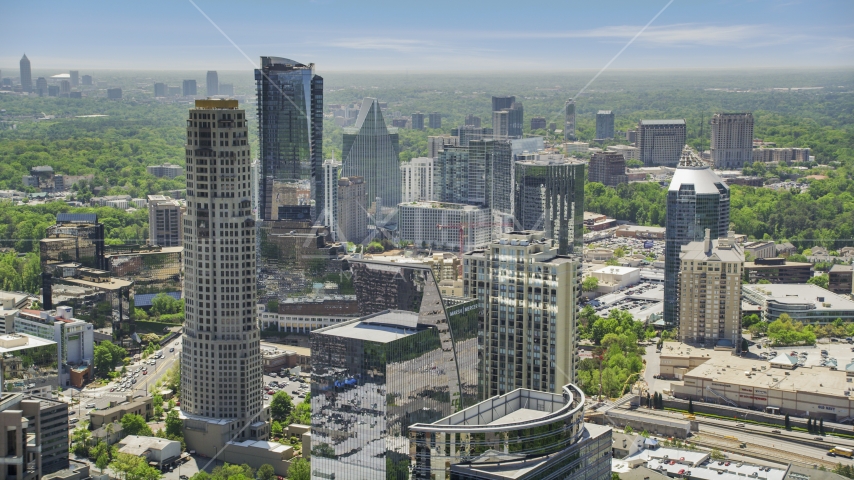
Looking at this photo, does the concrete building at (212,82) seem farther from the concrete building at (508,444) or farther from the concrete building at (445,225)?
the concrete building at (508,444)

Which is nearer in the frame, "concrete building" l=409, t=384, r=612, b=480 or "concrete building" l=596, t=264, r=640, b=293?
"concrete building" l=409, t=384, r=612, b=480

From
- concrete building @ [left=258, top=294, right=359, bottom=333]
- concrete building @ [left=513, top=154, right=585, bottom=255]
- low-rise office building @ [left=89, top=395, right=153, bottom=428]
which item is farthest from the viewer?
concrete building @ [left=513, top=154, right=585, bottom=255]

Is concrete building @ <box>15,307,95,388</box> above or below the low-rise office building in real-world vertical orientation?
above

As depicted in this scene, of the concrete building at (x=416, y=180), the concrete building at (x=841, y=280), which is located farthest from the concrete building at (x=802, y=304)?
the concrete building at (x=416, y=180)

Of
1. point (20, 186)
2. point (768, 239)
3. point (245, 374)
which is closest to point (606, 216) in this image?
point (768, 239)

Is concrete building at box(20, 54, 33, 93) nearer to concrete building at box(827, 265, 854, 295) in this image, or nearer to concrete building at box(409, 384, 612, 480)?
concrete building at box(827, 265, 854, 295)

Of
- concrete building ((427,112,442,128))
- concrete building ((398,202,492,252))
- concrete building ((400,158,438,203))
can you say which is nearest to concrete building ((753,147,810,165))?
concrete building ((427,112,442,128))
